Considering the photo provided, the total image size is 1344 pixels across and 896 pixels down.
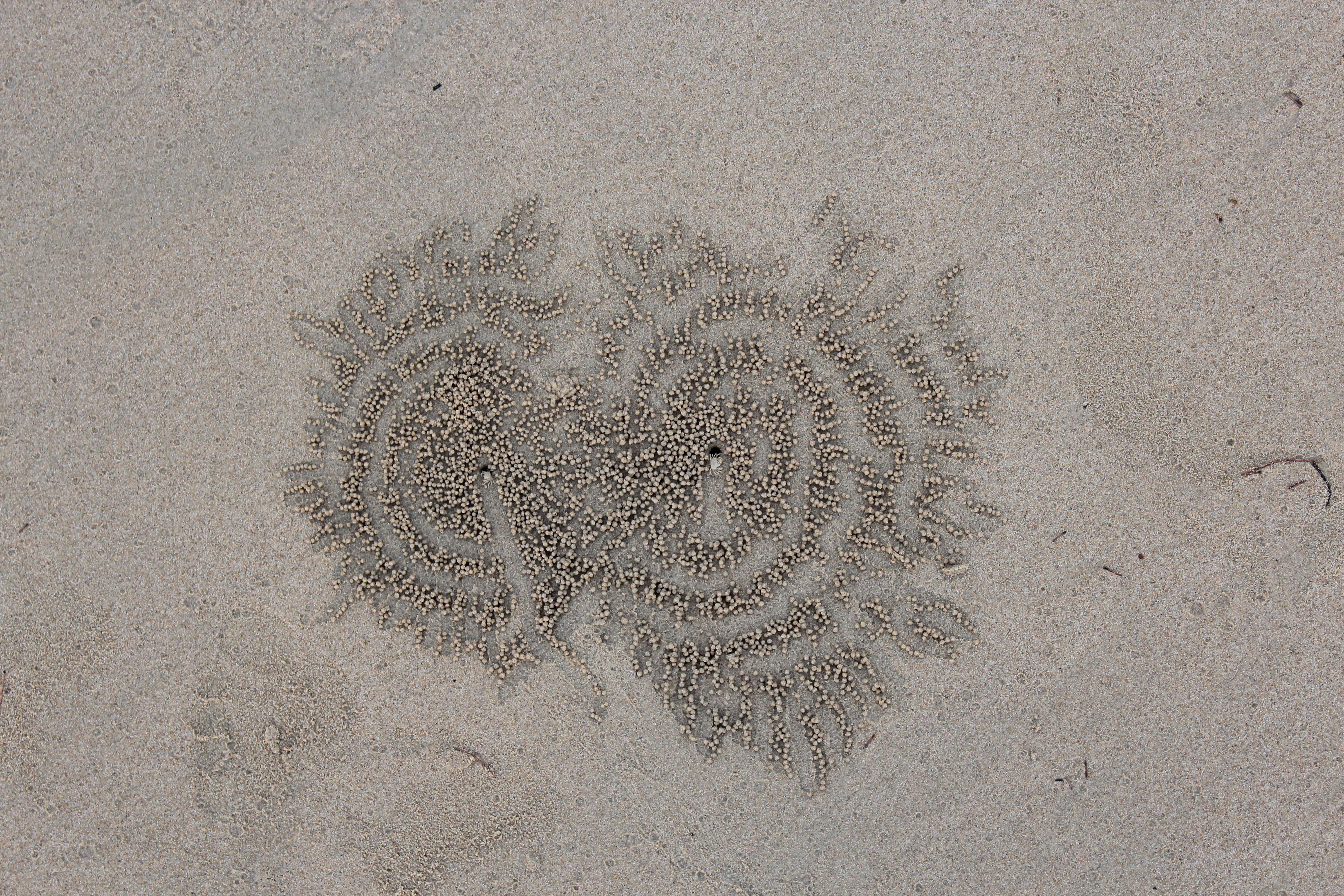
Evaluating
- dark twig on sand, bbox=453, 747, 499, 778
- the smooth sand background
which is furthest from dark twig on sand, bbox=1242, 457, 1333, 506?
dark twig on sand, bbox=453, 747, 499, 778

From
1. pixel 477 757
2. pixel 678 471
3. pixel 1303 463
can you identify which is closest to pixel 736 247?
pixel 678 471

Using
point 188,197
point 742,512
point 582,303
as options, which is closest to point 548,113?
point 582,303

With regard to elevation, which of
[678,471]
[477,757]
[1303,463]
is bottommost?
[1303,463]

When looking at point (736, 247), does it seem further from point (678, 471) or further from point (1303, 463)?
point (1303, 463)

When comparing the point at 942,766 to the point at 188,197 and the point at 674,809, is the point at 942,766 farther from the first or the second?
the point at 188,197

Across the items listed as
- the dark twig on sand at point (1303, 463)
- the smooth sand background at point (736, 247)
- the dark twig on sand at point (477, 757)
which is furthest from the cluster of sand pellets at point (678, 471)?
the dark twig on sand at point (1303, 463)
